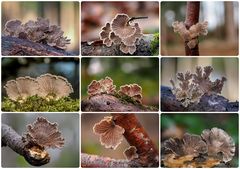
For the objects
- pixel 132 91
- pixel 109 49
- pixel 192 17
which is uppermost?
pixel 192 17

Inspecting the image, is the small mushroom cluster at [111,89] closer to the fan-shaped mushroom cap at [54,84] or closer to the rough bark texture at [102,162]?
the fan-shaped mushroom cap at [54,84]

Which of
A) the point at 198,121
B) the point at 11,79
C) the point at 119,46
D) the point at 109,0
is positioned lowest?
the point at 198,121

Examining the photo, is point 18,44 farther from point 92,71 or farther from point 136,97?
point 136,97

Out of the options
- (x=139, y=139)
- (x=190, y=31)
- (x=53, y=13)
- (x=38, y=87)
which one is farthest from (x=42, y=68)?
(x=190, y=31)

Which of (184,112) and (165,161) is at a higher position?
(184,112)

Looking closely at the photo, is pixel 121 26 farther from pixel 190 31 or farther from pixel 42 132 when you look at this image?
pixel 42 132

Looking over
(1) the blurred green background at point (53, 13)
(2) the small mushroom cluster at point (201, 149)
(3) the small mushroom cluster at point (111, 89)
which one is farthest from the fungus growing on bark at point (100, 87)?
(2) the small mushroom cluster at point (201, 149)

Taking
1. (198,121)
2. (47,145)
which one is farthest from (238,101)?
(47,145)

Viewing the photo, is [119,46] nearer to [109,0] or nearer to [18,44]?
[109,0]
